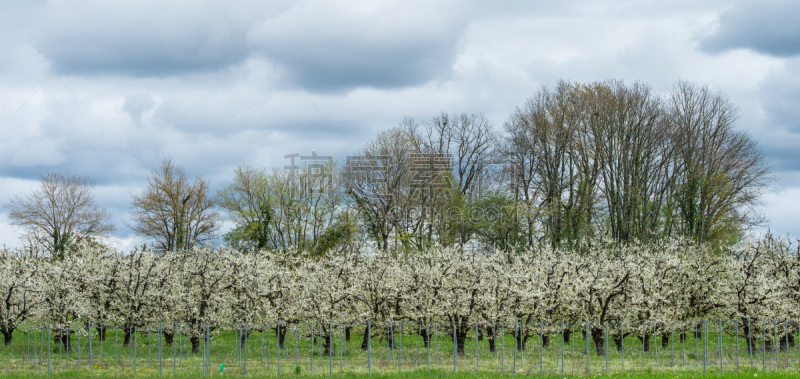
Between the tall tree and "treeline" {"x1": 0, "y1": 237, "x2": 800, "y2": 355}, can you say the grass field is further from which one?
the tall tree

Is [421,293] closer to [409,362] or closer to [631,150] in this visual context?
[409,362]

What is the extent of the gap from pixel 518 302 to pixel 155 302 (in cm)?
1663

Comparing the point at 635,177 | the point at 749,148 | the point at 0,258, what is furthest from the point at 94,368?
the point at 749,148

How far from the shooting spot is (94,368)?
22.9 m

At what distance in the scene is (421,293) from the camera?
30141mm

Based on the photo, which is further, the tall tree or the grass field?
the tall tree

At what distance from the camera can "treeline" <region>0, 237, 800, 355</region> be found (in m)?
29.2

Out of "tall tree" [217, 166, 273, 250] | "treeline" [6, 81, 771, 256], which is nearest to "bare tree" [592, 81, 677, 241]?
"treeline" [6, 81, 771, 256]

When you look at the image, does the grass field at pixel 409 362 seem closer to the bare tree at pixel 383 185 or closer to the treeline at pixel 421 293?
the treeline at pixel 421 293

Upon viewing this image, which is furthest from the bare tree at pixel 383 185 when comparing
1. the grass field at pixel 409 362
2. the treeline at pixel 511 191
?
the grass field at pixel 409 362

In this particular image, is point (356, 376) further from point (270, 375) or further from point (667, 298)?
point (667, 298)

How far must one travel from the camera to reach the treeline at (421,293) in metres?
29.2

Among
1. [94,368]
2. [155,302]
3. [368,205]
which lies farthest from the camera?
[368,205]

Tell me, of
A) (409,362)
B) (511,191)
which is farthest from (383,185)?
(409,362)
